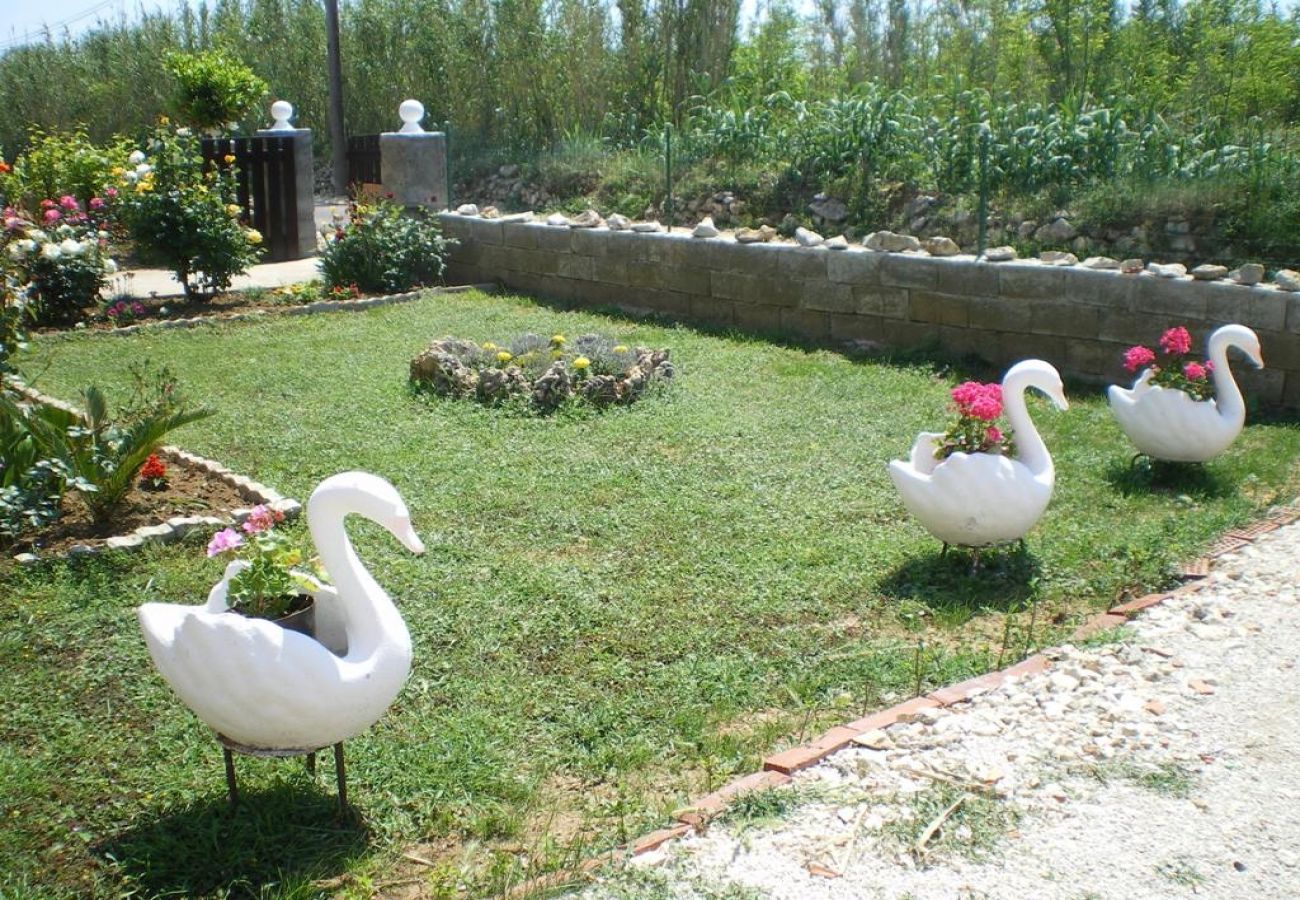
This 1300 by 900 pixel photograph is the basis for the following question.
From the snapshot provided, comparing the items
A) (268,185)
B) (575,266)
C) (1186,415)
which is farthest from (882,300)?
→ (268,185)

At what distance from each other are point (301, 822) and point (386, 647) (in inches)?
24.0

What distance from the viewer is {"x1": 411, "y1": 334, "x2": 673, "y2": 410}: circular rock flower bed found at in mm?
8633

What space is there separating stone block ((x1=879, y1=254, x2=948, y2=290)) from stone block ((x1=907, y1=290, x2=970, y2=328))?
0.26ft

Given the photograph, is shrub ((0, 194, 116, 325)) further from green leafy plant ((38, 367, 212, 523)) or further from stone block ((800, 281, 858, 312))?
stone block ((800, 281, 858, 312))

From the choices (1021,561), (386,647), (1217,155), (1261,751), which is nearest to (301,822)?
(386,647)

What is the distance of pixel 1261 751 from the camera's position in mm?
4121

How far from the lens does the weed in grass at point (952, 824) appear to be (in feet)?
11.7

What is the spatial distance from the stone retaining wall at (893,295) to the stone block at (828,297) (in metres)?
0.01

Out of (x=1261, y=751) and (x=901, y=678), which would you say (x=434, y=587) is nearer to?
(x=901, y=678)

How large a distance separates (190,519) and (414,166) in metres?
8.76

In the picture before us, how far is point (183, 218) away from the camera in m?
11.9

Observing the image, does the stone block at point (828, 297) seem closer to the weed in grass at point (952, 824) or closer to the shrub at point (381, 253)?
the shrub at point (381, 253)

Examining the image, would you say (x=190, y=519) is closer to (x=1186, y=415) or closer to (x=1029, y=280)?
(x=1186, y=415)

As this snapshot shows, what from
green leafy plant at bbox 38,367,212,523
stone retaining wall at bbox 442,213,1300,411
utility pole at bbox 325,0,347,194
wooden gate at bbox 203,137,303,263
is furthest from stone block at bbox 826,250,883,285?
utility pole at bbox 325,0,347,194
